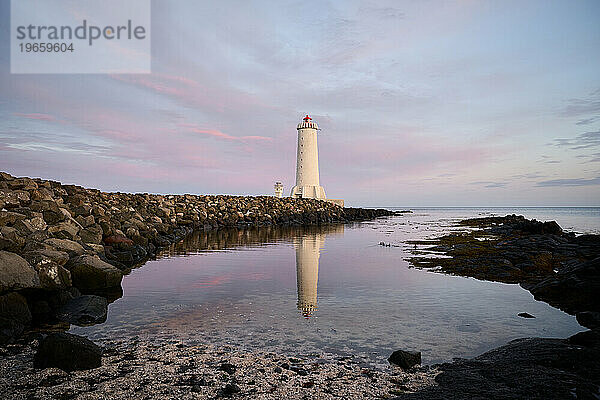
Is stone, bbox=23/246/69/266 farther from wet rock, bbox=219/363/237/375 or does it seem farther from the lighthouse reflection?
the lighthouse reflection

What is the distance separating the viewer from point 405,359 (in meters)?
5.08

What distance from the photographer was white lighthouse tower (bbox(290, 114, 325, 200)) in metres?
52.0

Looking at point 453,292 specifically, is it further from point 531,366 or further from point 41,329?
point 41,329

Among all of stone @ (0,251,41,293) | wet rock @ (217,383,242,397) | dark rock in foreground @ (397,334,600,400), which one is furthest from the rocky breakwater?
dark rock in foreground @ (397,334,600,400)

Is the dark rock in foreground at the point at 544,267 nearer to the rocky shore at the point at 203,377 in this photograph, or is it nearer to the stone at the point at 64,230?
the rocky shore at the point at 203,377

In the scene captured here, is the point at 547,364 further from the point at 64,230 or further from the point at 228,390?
the point at 64,230

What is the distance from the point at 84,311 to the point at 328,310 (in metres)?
4.69

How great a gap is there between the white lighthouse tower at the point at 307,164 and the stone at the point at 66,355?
157 feet

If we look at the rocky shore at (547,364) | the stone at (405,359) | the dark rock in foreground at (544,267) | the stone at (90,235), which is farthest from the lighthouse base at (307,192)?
the stone at (405,359)

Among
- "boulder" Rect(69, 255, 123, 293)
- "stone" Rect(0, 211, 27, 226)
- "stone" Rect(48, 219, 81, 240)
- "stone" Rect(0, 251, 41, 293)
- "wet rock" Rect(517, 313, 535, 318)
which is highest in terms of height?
"stone" Rect(0, 211, 27, 226)

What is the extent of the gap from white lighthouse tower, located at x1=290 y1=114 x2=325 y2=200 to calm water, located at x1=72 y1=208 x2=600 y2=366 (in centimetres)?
3951

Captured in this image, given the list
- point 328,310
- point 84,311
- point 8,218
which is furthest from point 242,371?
point 8,218

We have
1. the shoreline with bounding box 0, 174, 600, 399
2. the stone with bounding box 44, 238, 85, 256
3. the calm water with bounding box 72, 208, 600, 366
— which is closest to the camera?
the shoreline with bounding box 0, 174, 600, 399

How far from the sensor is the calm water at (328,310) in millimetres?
6062
